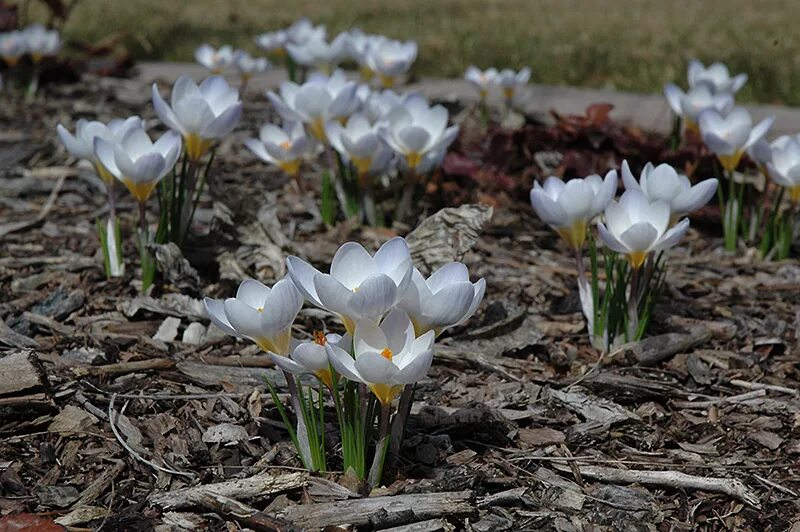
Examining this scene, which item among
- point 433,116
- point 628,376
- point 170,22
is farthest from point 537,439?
point 170,22

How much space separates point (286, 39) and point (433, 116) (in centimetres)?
212

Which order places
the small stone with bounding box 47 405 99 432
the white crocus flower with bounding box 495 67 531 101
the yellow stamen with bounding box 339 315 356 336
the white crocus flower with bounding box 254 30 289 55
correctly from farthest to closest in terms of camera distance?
the white crocus flower with bounding box 254 30 289 55, the white crocus flower with bounding box 495 67 531 101, the small stone with bounding box 47 405 99 432, the yellow stamen with bounding box 339 315 356 336

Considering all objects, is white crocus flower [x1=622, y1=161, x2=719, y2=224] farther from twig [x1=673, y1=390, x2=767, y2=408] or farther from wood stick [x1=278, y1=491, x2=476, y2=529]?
wood stick [x1=278, y1=491, x2=476, y2=529]

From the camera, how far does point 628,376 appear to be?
2289 mm

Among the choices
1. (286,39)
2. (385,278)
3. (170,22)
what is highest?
(385,278)

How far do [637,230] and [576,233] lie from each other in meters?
0.24

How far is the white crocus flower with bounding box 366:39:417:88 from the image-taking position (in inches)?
159

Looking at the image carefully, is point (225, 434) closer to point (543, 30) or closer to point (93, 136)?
point (93, 136)

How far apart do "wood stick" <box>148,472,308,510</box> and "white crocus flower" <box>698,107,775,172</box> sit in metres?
1.76

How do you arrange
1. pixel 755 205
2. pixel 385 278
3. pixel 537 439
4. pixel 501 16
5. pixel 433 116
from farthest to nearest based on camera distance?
pixel 501 16
pixel 755 205
pixel 433 116
pixel 537 439
pixel 385 278

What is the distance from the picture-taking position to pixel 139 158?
2.33 metres

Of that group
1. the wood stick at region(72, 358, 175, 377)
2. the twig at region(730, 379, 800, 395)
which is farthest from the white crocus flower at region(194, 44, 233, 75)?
the twig at region(730, 379, 800, 395)

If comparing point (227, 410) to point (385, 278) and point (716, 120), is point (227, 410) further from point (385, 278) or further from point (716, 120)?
point (716, 120)

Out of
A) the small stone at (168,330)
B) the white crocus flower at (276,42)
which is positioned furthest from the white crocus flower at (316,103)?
the white crocus flower at (276,42)
